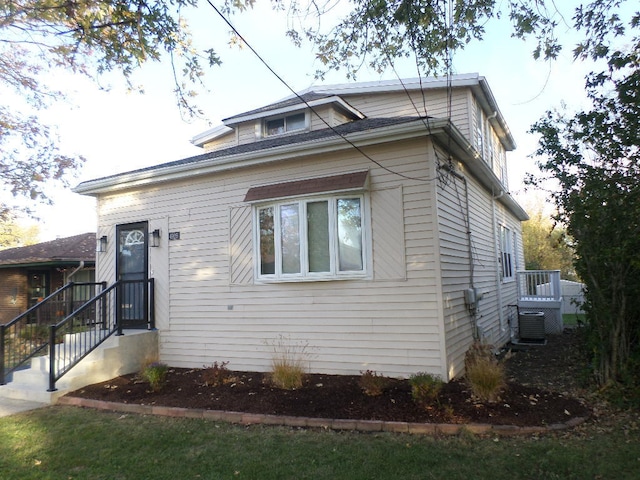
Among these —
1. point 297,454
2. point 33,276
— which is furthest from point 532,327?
point 33,276

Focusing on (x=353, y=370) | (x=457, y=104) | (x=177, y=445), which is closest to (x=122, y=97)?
(x=177, y=445)

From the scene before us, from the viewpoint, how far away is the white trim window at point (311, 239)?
6.54 m

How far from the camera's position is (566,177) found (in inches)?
254

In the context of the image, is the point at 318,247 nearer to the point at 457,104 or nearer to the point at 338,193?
the point at 338,193

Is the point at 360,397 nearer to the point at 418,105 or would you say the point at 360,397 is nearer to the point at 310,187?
the point at 310,187

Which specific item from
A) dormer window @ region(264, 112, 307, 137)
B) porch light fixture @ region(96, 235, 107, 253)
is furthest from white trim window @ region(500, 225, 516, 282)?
porch light fixture @ region(96, 235, 107, 253)

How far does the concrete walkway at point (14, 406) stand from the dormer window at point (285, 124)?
7.29 m

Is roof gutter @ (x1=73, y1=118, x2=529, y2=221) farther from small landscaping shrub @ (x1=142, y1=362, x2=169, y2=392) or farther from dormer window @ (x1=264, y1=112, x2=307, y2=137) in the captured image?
small landscaping shrub @ (x1=142, y1=362, x2=169, y2=392)

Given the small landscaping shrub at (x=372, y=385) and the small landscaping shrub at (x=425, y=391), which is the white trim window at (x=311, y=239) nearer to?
the small landscaping shrub at (x=372, y=385)

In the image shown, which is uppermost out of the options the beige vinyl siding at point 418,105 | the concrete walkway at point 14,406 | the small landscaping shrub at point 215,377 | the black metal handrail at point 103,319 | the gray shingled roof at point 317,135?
the beige vinyl siding at point 418,105

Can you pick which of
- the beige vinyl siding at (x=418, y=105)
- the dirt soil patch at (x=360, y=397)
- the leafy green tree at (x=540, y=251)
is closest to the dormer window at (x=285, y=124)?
the beige vinyl siding at (x=418, y=105)

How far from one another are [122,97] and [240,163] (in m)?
2.03

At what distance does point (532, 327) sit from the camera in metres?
10.1

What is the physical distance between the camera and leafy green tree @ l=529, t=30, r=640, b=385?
5355 millimetres
